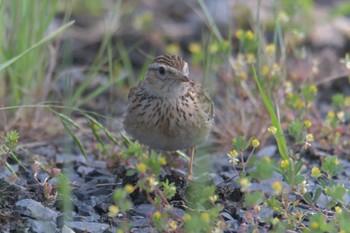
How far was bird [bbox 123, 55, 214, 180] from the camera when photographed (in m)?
5.89

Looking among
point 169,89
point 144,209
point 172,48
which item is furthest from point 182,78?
point 172,48

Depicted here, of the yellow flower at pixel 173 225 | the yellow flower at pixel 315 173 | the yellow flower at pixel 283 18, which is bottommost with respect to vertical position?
the yellow flower at pixel 173 225

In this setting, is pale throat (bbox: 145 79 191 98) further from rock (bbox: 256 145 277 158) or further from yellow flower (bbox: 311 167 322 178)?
yellow flower (bbox: 311 167 322 178)

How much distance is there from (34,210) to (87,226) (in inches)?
12.6

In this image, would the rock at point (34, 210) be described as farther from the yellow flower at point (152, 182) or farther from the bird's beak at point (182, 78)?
the bird's beak at point (182, 78)

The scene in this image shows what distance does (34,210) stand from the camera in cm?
498

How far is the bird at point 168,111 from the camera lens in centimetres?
589

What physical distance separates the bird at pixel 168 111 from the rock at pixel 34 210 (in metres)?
1.12

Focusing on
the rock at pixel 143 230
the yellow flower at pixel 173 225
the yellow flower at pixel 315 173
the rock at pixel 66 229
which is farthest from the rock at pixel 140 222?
the yellow flower at pixel 315 173

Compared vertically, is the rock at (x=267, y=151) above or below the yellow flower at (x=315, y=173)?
below

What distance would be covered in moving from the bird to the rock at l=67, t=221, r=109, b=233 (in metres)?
1.05

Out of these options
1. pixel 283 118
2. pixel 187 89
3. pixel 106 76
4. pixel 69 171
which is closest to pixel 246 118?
pixel 283 118

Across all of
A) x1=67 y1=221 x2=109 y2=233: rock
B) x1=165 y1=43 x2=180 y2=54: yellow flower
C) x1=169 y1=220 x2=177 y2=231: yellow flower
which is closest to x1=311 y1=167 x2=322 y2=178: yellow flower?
x1=169 y1=220 x2=177 y2=231: yellow flower

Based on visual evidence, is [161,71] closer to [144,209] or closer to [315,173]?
[144,209]
